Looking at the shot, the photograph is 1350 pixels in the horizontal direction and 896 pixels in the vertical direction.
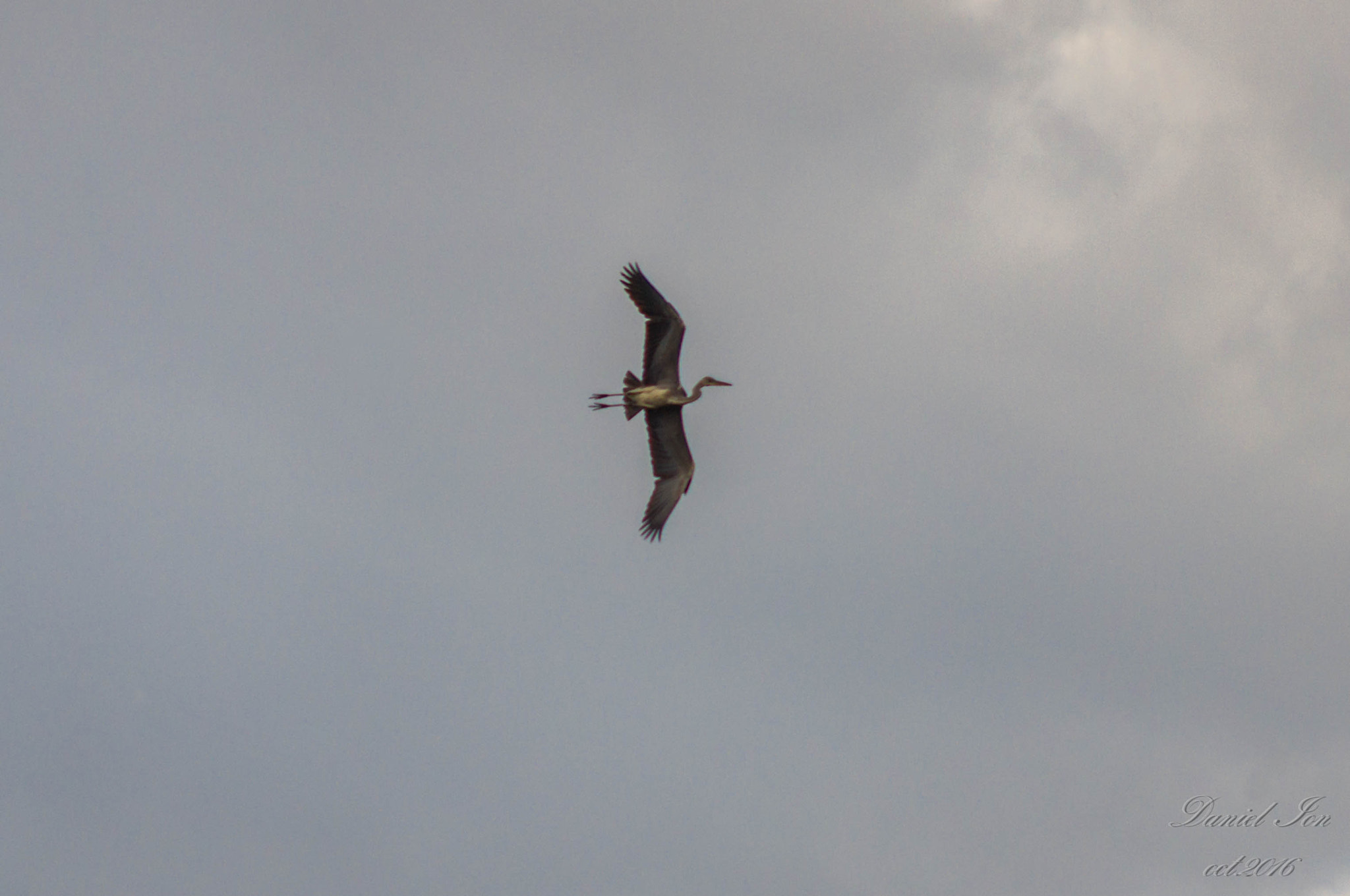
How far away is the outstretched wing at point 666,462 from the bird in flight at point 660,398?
0.02m

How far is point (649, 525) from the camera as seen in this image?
43875mm

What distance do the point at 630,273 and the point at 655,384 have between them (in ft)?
9.77

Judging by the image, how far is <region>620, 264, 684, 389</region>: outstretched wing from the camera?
42.2m

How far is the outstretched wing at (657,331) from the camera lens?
42188 millimetres

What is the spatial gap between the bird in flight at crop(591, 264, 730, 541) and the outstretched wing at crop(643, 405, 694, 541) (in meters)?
0.02

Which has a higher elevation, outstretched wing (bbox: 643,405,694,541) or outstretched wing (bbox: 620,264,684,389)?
outstretched wing (bbox: 620,264,684,389)

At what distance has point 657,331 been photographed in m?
42.8

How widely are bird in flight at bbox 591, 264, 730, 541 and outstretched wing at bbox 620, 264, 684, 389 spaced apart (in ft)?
0.05

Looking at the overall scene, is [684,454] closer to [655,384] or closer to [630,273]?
[655,384]

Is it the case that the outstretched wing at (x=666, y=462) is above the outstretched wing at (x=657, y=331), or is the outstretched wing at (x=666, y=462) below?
below

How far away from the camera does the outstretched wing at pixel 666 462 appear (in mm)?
44094

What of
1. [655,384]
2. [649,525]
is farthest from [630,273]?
[649,525]

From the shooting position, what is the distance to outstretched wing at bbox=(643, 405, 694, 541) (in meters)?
44.1

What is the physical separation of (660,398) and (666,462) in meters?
1.97
